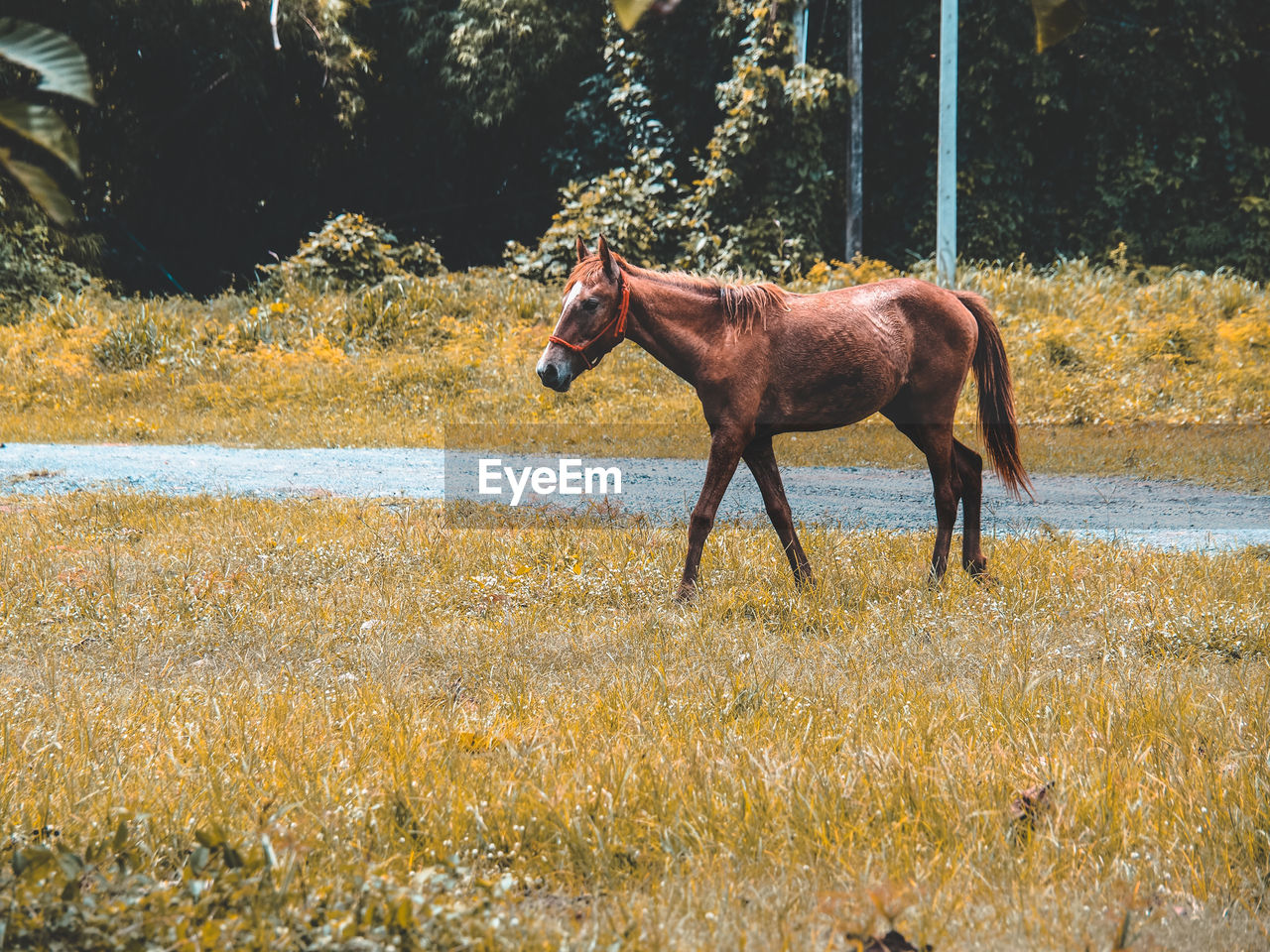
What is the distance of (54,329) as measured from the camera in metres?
17.6

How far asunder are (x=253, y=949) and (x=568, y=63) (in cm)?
2499

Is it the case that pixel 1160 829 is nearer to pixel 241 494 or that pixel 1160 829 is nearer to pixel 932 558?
pixel 932 558

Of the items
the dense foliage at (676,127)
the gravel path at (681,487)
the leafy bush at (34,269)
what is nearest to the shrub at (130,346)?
the leafy bush at (34,269)

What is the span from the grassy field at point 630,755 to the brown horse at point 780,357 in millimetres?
595

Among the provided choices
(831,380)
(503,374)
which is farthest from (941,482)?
(503,374)

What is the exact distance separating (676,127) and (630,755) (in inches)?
880

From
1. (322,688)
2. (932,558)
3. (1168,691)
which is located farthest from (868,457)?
(322,688)

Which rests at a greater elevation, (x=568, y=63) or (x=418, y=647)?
(x=568, y=63)

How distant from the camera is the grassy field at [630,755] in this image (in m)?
2.42

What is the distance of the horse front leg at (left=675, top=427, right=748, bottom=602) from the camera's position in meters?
5.39

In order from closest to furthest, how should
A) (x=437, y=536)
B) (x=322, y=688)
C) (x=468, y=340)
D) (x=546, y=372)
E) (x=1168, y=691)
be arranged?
(x=1168, y=691) < (x=322, y=688) < (x=546, y=372) < (x=437, y=536) < (x=468, y=340)

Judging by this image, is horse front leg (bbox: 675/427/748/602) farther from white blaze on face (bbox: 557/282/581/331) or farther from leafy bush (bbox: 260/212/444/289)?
leafy bush (bbox: 260/212/444/289)

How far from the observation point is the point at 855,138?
73.5 feet

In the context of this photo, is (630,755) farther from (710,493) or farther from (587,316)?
(587,316)
